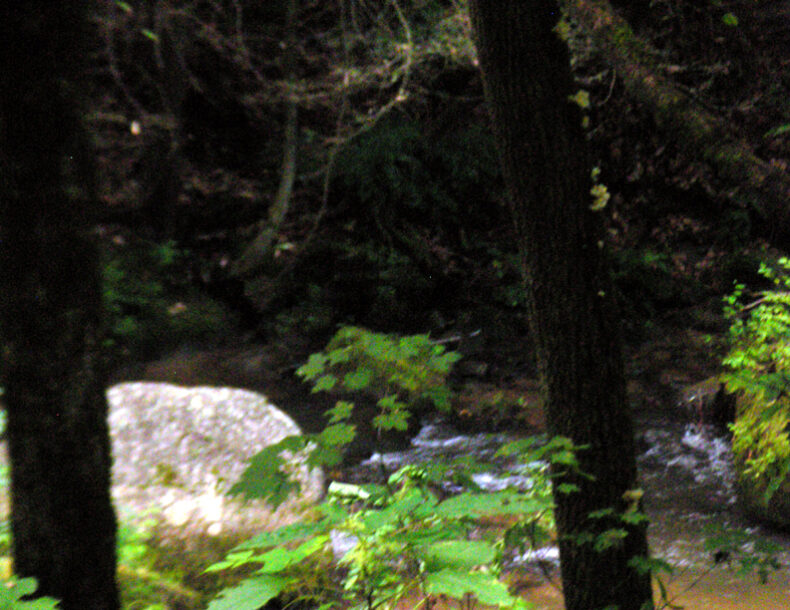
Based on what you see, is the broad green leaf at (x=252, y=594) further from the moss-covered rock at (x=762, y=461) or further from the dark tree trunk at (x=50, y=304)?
the moss-covered rock at (x=762, y=461)

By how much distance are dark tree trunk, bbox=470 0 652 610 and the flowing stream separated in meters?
0.40

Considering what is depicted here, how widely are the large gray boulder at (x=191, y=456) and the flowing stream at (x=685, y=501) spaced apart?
92cm

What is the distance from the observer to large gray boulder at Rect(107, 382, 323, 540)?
11.3 feet

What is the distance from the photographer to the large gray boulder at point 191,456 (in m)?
3.45

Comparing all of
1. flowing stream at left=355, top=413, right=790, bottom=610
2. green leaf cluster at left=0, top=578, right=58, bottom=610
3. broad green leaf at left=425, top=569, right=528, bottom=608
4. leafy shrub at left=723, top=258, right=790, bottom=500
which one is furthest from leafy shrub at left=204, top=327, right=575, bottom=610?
leafy shrub at left=723, top=258, right=790, bottom=500

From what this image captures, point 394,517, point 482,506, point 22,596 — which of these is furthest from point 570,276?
point 22,596

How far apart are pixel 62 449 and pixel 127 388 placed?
3.48 metres

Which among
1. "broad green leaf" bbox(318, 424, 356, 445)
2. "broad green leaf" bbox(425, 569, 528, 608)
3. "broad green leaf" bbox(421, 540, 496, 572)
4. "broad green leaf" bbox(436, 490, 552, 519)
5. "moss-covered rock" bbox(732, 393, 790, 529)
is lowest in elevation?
"moss-covered rock" bbox(732, 393, 790, 529)

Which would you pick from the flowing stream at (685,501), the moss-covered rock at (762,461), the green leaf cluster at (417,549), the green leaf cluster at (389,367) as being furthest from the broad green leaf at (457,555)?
the moss-covered rock at (762,461)

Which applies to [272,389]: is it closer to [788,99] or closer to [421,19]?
[421,19]

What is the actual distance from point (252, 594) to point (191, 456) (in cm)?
273

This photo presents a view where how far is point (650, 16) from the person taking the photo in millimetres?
5727

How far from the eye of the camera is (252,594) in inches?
58.4

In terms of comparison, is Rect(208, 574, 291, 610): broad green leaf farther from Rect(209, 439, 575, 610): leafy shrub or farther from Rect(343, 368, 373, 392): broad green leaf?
Rect(343, 368, 373, 392): broad green leaf
